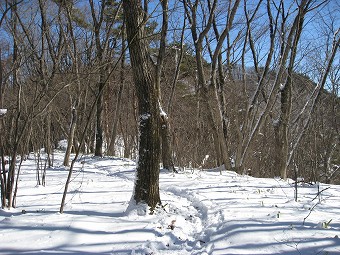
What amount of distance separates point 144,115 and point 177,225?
5.11 feet

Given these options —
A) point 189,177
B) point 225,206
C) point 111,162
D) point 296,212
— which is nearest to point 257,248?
point 296,212

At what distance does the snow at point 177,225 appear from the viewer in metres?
2.95

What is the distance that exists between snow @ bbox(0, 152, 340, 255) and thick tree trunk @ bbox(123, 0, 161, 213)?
0.88ft

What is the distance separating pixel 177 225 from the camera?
3.93m

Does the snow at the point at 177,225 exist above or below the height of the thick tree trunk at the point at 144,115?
below

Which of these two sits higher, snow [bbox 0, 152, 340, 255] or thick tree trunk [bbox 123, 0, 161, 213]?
thick tree trunk [bbox 123, 0, 161, 213]

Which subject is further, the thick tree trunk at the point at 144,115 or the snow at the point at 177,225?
the thick tree trunk at the point at 144,115

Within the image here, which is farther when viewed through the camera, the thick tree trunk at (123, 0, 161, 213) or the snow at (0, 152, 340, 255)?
the thick tree trunk at (123, 0, 161, 213)

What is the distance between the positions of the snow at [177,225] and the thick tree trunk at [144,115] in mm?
269

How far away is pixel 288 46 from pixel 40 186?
823cm

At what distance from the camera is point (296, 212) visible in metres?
4.00

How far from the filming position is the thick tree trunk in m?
4.16

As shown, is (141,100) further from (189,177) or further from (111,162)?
(111,162)

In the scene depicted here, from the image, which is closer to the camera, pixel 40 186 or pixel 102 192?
pixel 102 192
